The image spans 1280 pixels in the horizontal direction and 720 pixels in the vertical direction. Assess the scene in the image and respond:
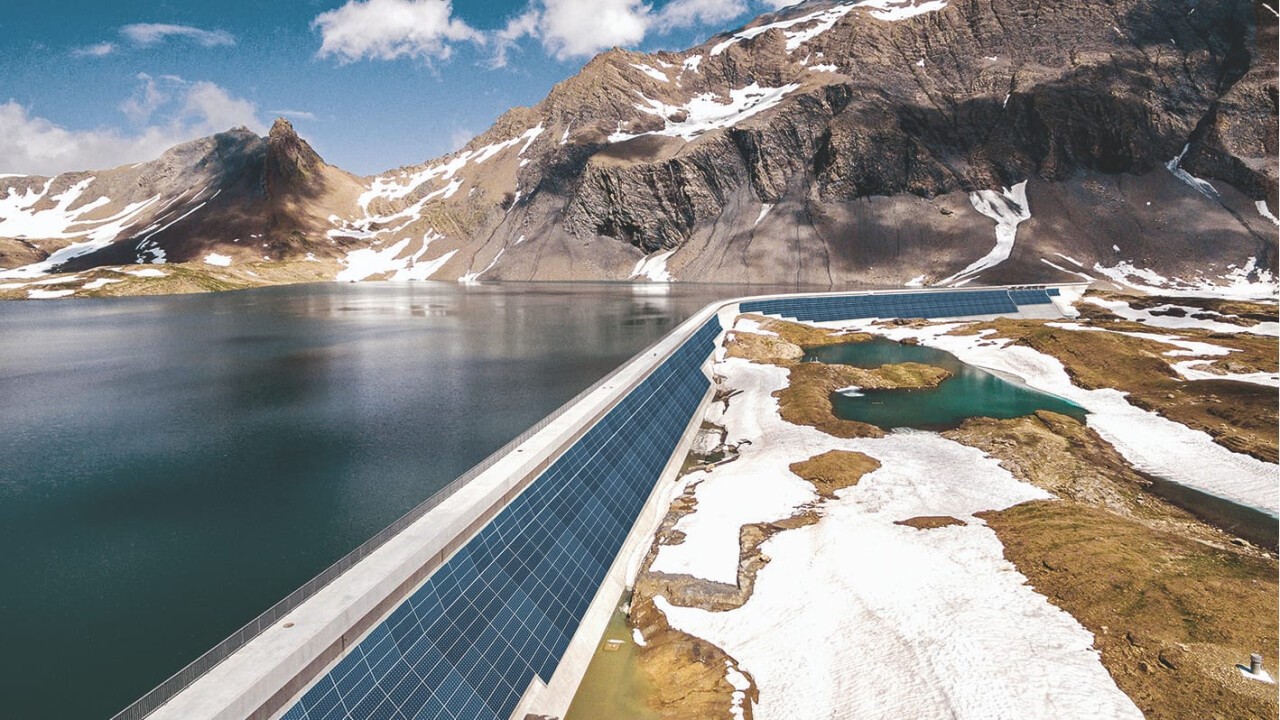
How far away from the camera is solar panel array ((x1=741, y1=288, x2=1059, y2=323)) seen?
89188mm

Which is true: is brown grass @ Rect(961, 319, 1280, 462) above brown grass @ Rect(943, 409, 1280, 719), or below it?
above

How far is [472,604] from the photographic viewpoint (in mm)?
14969

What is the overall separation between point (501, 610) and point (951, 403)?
39.9 meters

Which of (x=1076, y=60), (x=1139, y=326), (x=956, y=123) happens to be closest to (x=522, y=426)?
(x=1139, y=326)

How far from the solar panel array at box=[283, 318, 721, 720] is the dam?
37mm

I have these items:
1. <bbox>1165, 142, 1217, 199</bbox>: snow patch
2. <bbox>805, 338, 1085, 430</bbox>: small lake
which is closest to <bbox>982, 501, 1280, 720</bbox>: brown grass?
<bbox>805, 338, 1085, 430</bbox>: small lake

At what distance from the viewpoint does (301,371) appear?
4959 cm

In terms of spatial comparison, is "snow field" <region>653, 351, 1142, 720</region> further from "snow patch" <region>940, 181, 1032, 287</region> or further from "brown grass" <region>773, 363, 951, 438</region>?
"snow patch" <region>940, 181, 1032, 287</region>

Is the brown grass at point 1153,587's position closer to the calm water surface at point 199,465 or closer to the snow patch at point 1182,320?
the calm water surface at point 199,465

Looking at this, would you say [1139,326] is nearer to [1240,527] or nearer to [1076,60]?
[1240,527]

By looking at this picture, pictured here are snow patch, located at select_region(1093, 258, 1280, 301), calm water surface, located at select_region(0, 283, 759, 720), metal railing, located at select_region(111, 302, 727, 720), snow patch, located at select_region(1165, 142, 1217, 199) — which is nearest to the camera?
metal railing, located at select_region(111, 302, 727, 720)

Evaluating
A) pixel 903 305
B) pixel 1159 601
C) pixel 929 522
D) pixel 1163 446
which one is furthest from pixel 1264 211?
pixel 1159 601

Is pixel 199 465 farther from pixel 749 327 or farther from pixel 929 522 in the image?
pixel 749 327

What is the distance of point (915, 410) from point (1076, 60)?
20752cm
